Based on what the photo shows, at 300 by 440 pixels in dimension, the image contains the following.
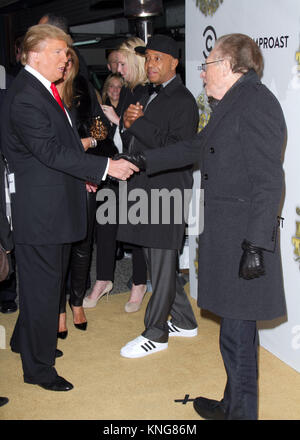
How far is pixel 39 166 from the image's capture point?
2.59 meters

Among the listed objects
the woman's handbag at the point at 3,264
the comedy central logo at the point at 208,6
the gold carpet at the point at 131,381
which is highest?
the comedy central logo at the point at 208,6

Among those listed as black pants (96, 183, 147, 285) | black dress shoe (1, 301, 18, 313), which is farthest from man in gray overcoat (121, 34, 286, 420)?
black dress shoe (1, 301, 18, 313)

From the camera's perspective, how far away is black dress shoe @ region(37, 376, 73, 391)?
2828 mm

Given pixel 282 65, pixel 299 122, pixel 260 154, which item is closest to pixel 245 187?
pixel 260 154

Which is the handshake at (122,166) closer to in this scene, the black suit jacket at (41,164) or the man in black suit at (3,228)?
the black suit jacket at (41,164)

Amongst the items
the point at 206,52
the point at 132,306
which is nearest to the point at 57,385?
the point at 132,306

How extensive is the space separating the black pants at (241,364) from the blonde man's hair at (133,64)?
2.04 m

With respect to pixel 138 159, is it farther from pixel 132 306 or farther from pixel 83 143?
pixel 132 306

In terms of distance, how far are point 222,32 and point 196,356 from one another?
1948 mm

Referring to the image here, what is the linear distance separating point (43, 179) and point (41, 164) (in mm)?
69

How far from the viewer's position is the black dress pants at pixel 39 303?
2.71 m

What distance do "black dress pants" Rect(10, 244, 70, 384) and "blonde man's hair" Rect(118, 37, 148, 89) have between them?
1.47 m

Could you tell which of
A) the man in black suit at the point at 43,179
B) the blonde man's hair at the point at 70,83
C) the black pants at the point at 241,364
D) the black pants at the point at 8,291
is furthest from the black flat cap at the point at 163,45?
the black pants at the point at 8,291

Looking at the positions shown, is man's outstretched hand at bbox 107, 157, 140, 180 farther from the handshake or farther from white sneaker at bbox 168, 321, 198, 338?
white sneaker at bbox 168, 321, 198, 338
